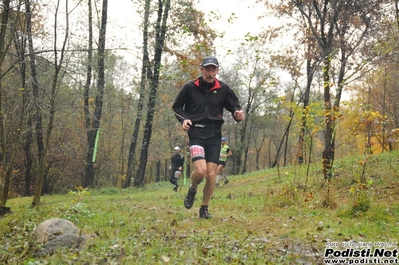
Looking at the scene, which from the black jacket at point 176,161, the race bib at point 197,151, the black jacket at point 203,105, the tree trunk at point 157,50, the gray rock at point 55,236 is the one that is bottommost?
the gray rock at point 55,236

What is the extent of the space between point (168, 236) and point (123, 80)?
35300 millimetres

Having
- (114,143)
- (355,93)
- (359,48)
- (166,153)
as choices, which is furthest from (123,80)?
(359,48)

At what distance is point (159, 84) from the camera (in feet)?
84.3

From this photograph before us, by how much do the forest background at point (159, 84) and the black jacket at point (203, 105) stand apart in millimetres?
2775

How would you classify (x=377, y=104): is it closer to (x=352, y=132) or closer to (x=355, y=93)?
(x=355, y=93)

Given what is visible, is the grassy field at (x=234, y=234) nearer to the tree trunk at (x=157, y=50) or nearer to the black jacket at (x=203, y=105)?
the black jacket at (x=203, y=105)

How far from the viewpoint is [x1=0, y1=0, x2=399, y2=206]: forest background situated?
9461 millimetres

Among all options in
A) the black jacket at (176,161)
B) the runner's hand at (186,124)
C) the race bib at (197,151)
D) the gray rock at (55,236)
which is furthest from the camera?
the black jacket at (176,161)

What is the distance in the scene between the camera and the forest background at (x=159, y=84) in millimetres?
9461

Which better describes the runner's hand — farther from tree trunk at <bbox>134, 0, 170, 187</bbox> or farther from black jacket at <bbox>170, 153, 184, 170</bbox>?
tree trunk at <bbox>134, 0, 170, 187</bbox>

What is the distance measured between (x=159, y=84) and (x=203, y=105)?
1962 centimetres

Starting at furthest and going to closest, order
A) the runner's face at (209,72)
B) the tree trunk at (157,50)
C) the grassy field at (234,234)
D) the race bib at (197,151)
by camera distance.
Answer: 1. the tree trunk at (157,50)
2. the runner's face at (209,72)
3. the race bib at (197,151)
4. the grassy field at (234,234)

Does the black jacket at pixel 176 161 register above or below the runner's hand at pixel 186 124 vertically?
below

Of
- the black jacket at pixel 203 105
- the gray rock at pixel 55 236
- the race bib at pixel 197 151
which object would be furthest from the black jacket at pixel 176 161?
the gray rock at pixel 55 236
